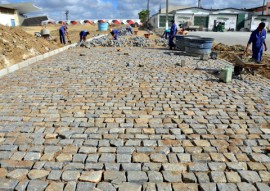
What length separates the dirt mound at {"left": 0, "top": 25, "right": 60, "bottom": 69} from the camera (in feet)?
34.7

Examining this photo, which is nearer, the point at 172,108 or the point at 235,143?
the point at 235,143

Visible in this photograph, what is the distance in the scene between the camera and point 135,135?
13.9ft

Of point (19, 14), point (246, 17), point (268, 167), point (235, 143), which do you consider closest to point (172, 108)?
point (235, 143)

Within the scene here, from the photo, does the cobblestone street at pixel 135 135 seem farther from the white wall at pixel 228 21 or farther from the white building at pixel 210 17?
the white wall at pixel 228 21

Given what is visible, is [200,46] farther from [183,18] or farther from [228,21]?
[228,21]

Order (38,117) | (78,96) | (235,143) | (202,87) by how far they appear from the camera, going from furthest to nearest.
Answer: (202,87) < (78,96) < (38,117) < (235,143)

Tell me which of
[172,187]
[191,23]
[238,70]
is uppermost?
[191,23]

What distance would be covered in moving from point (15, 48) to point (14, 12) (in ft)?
163

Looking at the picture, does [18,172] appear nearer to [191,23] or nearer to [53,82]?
[53,82]

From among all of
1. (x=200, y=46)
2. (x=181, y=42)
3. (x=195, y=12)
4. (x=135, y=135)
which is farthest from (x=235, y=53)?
(x=195, y=12)

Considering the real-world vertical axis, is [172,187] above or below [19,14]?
below

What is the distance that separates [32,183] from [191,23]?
53686 millimetres

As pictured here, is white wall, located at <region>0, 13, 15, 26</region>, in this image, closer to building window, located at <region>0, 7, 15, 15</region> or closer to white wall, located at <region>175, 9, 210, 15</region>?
building window, located at <region>0, 7, 15, 15</region>

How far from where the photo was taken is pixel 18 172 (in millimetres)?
3279
